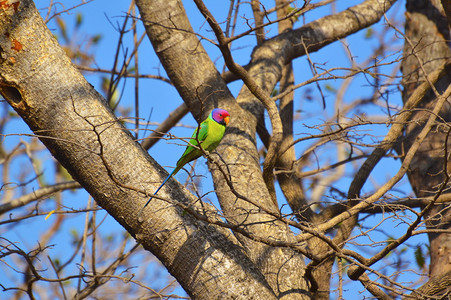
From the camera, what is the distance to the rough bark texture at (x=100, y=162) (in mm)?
2479

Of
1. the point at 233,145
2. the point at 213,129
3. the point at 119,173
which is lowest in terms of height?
the point at 119,173

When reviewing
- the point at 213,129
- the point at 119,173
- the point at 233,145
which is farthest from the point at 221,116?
the point at 119,173

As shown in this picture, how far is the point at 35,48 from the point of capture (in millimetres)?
2525

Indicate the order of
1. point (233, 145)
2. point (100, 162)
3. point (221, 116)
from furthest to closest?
point (221, 116) → point (233, 145) → point (100, 162)

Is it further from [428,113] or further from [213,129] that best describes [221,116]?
[428,113]

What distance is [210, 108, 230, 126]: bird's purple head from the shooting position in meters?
3.70

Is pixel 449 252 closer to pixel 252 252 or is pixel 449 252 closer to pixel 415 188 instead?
pixel 415 188

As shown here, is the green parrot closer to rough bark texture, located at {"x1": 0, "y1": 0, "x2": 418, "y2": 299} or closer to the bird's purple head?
the bird's purple head

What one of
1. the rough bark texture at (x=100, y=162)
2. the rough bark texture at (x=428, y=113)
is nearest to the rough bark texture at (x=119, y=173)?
the rough bark texture at (x=100, y=162)

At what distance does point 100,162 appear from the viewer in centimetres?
251

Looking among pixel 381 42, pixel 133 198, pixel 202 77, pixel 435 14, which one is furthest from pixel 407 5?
Result: pixel 133 198

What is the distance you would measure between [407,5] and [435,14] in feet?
1.23

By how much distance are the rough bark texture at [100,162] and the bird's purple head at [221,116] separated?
1267 mm

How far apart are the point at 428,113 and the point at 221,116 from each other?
6.52ft
